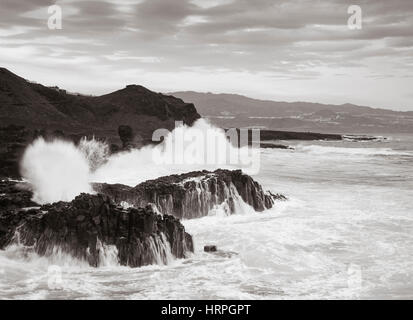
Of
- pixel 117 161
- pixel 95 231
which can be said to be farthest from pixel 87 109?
pixel 95 231

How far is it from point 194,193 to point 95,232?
6338 mm

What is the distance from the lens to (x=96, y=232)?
1247 cm

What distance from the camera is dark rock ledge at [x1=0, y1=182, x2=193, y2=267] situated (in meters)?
12.3

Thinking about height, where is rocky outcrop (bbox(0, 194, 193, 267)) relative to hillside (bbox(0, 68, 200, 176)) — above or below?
below

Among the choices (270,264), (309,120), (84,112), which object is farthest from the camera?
(309,120)

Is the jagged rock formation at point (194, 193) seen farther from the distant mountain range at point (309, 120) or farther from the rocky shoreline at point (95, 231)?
the distant mountain range at point (309, 120)

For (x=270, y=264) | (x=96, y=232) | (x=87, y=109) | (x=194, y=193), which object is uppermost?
(x=87, y=109)

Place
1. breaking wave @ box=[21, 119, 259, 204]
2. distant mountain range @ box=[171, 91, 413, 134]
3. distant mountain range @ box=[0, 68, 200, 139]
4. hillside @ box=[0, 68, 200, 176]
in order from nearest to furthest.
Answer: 1. breaking wave @ box=[21, 119, 259, 204]
2. hillside @ box=[0, 68, 200, 176]
3. distant mountain range @ box=[0, 68, 200, 139]
4. distant mountain range @ box=[171, 91, 413, 134]

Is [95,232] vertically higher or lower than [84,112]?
lower

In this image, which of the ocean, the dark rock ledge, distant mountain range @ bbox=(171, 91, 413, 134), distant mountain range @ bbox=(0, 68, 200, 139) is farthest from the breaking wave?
distant mountain range @ bbox=(171, 91, 413, 134)

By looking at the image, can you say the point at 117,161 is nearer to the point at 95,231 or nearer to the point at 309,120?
the point at 95,231

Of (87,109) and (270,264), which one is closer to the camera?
(270,264)

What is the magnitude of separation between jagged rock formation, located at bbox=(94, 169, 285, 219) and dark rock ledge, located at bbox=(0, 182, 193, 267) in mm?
3855

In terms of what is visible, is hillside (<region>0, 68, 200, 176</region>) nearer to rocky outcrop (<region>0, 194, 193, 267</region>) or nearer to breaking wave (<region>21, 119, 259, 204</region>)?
breaking wave (<region>21, 119, 259, 204</region>)
